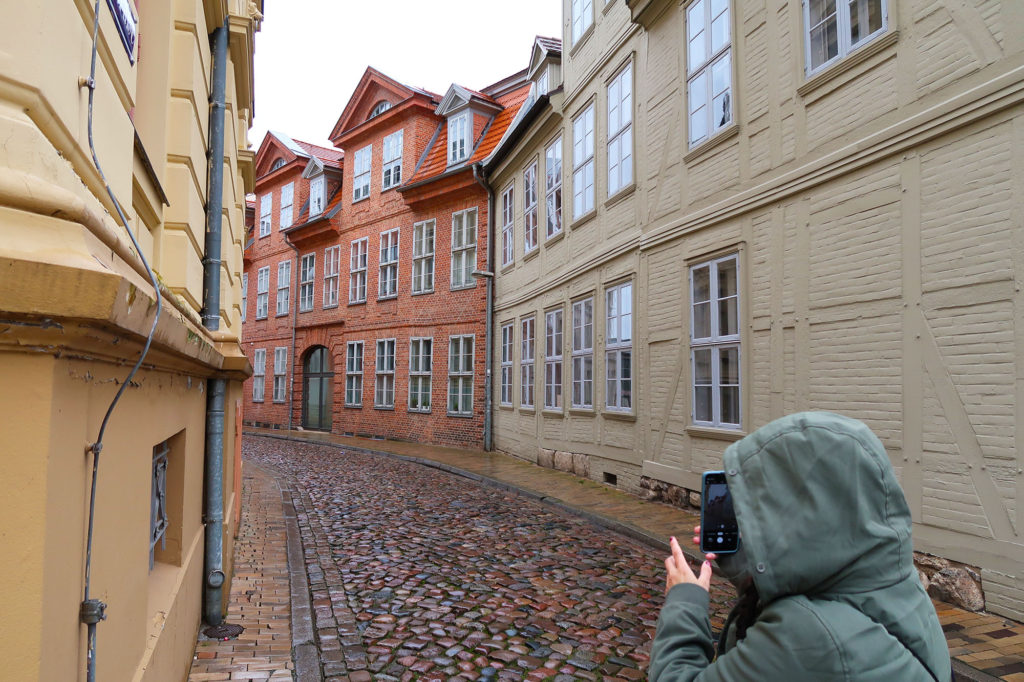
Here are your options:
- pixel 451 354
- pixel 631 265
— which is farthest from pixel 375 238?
pixel 631 265

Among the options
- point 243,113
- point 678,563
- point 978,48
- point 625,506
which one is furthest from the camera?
point 625,506

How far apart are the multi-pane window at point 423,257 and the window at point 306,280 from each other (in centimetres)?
648

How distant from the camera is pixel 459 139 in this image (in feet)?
66.7

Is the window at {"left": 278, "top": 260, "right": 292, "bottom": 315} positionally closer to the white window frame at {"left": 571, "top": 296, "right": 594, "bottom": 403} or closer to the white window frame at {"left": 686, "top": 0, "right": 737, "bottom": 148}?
the white window frame at {"left": 571, "top": 296, "right": 594, "bottom": 403}

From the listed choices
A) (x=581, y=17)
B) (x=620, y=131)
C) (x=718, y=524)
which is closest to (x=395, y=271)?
(x=581, y=17)

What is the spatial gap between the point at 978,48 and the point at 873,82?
107 centimetres

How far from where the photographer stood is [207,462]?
5.00m

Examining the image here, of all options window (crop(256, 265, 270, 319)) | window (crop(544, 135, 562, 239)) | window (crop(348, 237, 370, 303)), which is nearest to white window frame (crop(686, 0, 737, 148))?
window (crop(544, 135, 562, 239))

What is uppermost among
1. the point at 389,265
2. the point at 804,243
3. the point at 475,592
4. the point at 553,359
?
the point at 389,265

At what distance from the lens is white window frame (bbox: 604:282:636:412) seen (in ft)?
36.8

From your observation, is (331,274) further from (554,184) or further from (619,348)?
(619,348)

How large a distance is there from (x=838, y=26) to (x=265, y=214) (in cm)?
2637

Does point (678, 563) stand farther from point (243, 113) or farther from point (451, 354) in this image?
point (451, 354)

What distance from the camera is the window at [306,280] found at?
26156 millimetres
